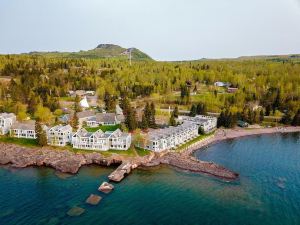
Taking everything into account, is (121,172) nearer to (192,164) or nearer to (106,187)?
(106,187)

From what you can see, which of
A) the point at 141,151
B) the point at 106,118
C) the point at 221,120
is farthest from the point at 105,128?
the point at 221,120

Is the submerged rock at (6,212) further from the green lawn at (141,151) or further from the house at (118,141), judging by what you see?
the green lawn at (141,151)

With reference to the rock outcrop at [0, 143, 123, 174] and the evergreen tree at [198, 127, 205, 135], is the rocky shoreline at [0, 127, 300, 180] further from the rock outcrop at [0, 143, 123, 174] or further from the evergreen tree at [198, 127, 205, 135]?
the evergreen tree at [198, 127, 205, 135]

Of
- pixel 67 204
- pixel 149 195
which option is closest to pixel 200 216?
pixel 149 195

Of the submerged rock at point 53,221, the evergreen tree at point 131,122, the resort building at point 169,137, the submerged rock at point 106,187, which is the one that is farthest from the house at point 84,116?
the submerged rock at point 53,221

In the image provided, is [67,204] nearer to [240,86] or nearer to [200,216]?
[200,216]
